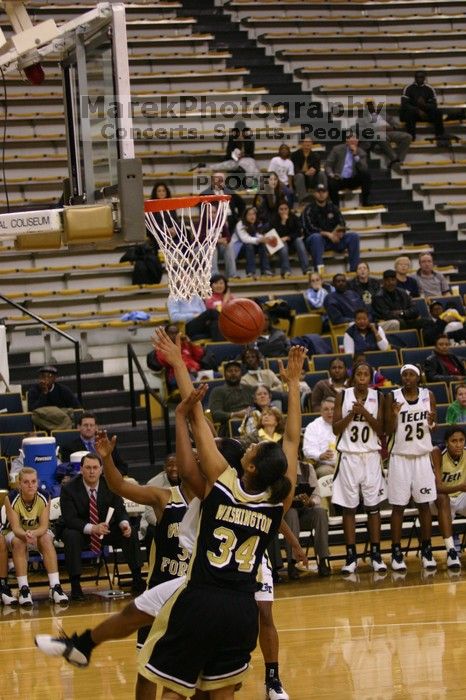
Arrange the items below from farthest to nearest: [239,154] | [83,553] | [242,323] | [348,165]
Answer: [348,165]
[239,154]
[83,553]
[242,323]

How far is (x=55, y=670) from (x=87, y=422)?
3566 mm

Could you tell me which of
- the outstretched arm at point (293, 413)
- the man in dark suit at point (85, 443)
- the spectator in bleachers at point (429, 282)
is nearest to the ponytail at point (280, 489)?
the outstretched arm at point (293, 413)

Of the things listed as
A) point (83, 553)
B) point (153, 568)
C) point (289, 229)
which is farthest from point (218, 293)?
point (153, 568)

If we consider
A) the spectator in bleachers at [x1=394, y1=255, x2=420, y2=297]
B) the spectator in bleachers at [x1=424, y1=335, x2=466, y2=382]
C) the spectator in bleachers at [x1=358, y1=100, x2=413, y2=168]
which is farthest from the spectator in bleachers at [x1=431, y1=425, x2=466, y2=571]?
the spectator in bleachers at [x1=358, y1=100, x2=413, y2=168]

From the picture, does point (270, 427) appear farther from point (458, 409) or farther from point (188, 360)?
point (188, 360)

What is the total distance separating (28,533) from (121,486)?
425 cm

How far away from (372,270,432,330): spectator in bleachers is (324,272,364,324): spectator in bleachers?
8.9 inches

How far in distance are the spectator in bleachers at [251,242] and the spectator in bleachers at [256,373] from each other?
313 centimetres

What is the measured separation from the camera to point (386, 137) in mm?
18641

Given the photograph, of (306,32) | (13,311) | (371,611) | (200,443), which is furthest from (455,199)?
(200,443)

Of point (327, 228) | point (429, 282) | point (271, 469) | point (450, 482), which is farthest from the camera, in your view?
point (327, 228)

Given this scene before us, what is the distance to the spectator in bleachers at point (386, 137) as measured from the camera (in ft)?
60.5

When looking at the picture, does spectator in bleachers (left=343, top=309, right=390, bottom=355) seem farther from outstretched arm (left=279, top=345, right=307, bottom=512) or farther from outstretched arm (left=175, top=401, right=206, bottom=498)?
outstretched arm (left=175, top=401, right=206, bottom=498)

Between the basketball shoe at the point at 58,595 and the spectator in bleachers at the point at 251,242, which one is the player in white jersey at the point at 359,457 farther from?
the spectator in bleachers at the point at 251,242
